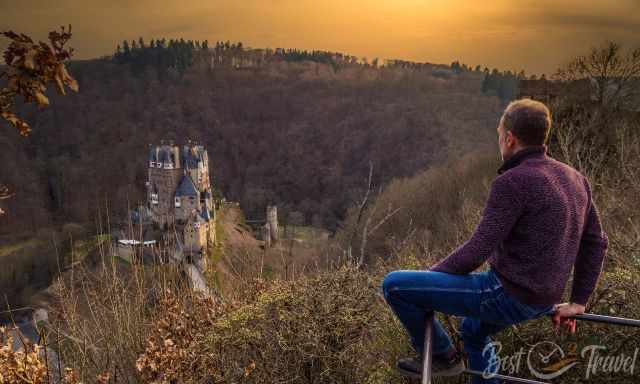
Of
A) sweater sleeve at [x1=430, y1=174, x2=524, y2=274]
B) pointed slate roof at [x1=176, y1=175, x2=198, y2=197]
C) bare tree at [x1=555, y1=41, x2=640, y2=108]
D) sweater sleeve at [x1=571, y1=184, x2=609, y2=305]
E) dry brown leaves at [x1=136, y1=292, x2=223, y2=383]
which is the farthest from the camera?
pointed slate roof at [x1=176, y1=175, x2=198, y2=197]

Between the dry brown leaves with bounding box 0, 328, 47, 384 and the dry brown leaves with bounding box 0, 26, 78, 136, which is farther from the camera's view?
the dry brown leaves with bounding box 0, 328, 47, 384

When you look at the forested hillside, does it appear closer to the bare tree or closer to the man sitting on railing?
the bare tree

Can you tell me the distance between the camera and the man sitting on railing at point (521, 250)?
206 cm

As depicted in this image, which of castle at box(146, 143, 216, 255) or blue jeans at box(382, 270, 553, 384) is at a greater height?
blue jeans at box(382, 270, 553, 384)

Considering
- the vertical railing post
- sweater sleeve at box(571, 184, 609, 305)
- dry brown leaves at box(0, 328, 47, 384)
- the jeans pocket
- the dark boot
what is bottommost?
dry brown leaves at box(0, 328, 47, 384)

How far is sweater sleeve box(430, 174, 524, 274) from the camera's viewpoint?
204cm

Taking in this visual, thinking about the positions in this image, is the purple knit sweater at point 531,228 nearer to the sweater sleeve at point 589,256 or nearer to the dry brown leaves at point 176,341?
the sweater sleeve at point 589,256

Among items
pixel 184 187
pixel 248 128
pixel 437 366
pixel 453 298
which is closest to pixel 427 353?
pixel 453 298

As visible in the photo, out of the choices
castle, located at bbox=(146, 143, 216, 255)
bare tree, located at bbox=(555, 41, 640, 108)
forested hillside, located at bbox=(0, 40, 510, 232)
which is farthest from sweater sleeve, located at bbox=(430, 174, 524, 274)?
forested hillside, located at bbox=(0, 40, 510, 232)

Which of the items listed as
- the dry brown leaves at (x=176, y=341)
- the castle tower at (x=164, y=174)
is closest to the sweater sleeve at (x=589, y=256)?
the dry brown leaves at (x=176, y=341)

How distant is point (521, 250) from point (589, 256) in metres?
0.52

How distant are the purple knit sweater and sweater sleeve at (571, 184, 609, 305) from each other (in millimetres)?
148

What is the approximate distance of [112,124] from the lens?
7244cm

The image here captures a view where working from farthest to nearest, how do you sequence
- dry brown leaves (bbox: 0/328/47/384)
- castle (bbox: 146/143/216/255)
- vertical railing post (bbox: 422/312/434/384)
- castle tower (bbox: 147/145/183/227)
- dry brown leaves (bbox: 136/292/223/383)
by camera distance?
castle tower (bbox: 147/145/183/227), castle (bbox: 146/143/216/255), dry brown leaves (bbox: 136/292/223/383), dry brown leaves (bbox: 0/328/47/384), vertical railing post (bbox: 422/312/434/384)
